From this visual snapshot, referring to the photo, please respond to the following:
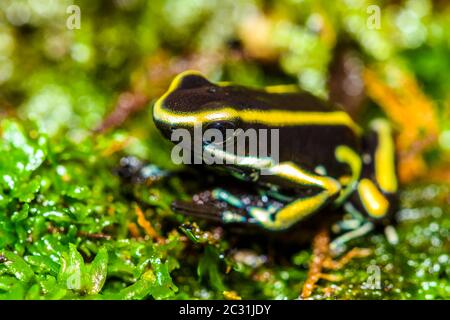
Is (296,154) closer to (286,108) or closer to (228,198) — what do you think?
(286,108)

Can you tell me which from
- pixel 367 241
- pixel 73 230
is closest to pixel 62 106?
pixel 73 230

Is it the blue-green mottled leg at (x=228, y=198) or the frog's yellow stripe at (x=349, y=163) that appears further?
the frog's yellow stripe at (x=349, y=163)

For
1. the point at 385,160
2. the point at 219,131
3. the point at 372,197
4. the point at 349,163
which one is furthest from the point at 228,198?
the point at 385,160

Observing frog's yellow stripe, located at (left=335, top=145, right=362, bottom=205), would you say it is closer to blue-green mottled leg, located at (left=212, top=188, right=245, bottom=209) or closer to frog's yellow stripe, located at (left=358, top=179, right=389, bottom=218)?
frog's yellow stripe, located at (left=358, top=179, right=389, bottom=218)

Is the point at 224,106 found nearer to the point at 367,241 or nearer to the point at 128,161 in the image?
the point at 128,161

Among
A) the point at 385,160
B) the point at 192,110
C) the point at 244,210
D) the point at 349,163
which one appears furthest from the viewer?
the point at 385,160

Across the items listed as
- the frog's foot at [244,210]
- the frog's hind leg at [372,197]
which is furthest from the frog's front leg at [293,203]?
the frog's hind leg at [372,197]

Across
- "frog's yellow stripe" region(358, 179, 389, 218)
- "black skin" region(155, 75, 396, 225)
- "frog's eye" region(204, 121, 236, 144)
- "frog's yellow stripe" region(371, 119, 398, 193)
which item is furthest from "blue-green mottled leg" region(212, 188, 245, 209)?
"frog's yellow stripe" region(371, 119, 398, 193)

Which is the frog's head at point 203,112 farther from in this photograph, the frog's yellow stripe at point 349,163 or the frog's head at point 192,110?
the frog's yellow stripe at point 349,163
